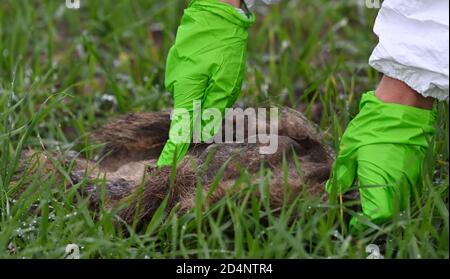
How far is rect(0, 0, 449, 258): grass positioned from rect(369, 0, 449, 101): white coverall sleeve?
17cm

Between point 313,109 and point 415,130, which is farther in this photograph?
point 313,109

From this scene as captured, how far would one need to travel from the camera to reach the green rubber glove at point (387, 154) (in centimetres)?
174

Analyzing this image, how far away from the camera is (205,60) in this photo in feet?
6.25

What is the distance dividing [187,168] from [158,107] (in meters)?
0.70

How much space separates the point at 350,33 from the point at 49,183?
163 cm

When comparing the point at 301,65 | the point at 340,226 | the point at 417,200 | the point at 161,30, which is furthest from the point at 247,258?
the point at 161,30

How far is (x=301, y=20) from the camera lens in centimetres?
326

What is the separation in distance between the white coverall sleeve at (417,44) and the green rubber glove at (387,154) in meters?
0.07

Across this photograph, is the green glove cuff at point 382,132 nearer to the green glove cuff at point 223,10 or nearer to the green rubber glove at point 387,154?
the green rubber glove at point 387,154

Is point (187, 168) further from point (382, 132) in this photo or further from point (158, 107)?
point (158, 107)

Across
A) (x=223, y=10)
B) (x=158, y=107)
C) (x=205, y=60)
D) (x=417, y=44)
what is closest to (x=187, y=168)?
(x=205, y=60)

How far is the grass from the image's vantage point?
1699 mm

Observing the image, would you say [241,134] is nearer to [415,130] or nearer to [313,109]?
[415,130]

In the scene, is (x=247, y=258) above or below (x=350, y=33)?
below
